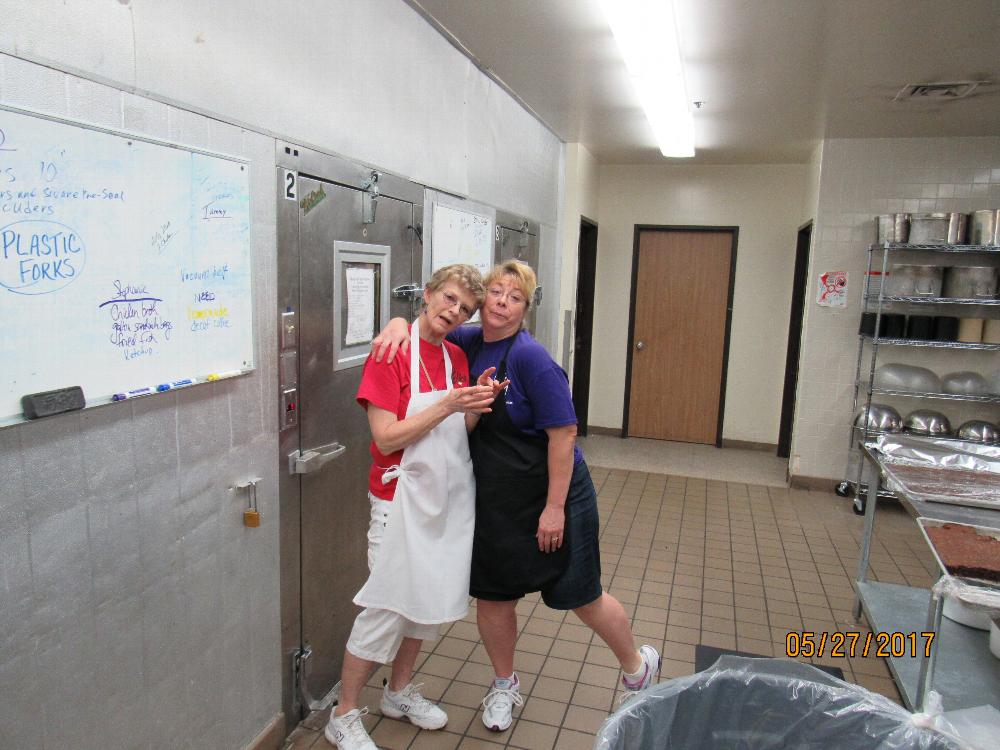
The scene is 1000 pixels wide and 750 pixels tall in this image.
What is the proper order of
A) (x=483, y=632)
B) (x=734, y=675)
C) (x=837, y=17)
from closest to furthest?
(x=734, y=675) → (x=483, y=632) → (x=837, y=17)

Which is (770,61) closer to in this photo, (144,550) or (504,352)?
(504,352)

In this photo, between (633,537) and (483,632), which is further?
(633,537)

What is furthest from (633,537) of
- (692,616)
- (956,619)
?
(956,619)

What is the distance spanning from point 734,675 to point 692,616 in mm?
1898

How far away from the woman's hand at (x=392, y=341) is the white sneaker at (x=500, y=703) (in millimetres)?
1201

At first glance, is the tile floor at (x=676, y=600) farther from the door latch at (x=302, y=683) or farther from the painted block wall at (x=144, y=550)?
the painted block wall at (x=144, y=550)

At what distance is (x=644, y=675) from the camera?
93.0 inches

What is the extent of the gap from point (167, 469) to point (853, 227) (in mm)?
4903

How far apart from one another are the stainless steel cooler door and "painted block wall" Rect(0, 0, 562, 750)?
6.2 inches

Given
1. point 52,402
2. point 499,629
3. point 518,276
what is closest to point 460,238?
point 518,276

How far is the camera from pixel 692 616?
315cm

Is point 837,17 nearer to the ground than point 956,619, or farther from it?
farther from it

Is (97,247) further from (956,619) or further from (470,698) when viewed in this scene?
(956,619)

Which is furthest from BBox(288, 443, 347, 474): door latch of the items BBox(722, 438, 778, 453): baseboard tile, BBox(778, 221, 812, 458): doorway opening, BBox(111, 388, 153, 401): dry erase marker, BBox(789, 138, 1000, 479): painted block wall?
BBox(722, 438, 778, 453): baseboard tile
